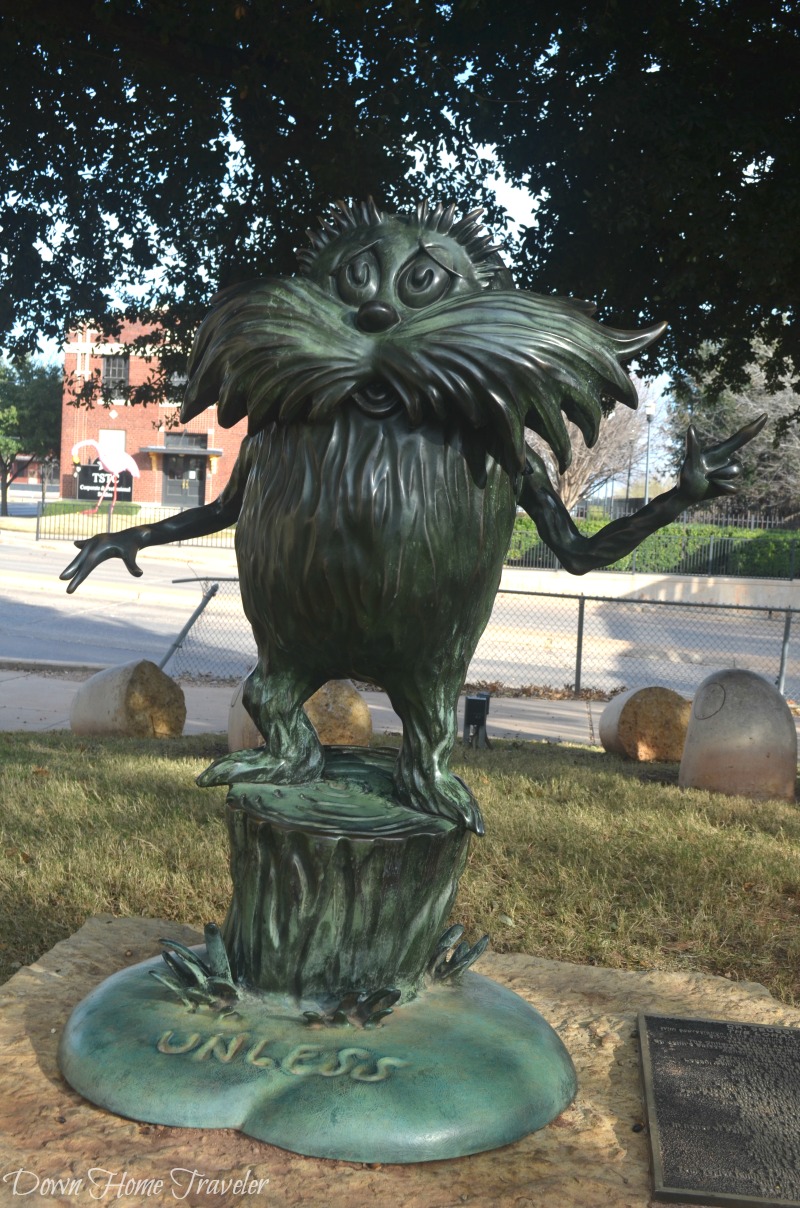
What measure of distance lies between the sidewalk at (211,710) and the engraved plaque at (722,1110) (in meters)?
6.59

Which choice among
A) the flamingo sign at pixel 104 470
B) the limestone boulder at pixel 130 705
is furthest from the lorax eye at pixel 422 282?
the flamingo sign at pixel 104 470

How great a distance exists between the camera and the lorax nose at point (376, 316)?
2.65m

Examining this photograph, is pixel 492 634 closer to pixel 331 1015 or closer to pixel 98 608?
pixel 98 608

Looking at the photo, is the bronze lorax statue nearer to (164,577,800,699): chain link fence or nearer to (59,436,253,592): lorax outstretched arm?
(59,436,253,592): lorax outstretched arm

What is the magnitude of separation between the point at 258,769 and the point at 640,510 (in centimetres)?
124

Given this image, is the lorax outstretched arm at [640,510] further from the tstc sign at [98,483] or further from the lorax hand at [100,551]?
the tstc sign at [98,483]

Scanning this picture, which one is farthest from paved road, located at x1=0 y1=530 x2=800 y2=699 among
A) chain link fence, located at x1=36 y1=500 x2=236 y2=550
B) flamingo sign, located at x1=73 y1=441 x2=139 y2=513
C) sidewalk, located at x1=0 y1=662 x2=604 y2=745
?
flamingo sign, located at x1=73 y1=441 x2=139 y2=513

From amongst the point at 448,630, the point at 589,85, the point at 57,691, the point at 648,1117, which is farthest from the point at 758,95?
the point at 57,691

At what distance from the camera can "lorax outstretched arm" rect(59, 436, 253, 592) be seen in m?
3.17

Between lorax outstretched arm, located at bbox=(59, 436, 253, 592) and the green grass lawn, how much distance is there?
Result: 1.77 m

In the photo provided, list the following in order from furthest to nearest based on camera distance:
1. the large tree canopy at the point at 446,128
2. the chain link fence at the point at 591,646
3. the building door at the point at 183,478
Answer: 1. the building door at the point at 183,478
2. the chain link fence at the point at 591,646
3. the large tree canopy at the point at 446,128

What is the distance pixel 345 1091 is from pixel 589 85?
17.8 feet

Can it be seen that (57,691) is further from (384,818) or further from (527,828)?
(384,818)

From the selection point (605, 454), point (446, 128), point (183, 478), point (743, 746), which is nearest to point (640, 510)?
point (446, 128)
